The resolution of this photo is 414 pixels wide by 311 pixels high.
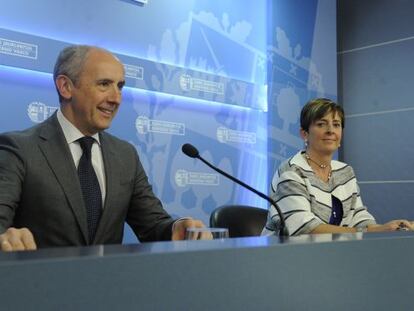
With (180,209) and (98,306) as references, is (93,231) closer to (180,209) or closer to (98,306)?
(98,306)

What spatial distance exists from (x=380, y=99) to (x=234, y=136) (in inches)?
58.8

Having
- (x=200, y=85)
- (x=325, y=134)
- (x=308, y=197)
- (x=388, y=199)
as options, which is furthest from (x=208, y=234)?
(x=388, y=199)

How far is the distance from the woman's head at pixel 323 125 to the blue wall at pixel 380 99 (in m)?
2.41

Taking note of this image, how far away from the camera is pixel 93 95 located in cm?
194

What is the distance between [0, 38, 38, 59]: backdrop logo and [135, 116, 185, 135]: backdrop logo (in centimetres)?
83

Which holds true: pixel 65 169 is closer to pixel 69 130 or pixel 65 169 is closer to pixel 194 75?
pixel 69 130

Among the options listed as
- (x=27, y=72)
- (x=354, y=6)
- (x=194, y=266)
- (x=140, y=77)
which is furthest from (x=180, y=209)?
(x=194, y=266)

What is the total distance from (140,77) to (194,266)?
3.02 meters

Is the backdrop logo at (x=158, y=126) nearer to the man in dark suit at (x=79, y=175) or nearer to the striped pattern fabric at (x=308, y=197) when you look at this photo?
the striped pattern fabric at (x=308, y=197)

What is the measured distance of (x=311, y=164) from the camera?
8.08ft

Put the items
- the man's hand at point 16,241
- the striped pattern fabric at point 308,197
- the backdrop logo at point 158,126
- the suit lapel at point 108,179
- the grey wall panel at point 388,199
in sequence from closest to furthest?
the man's hand at point 16,241, the suit lapel at point 108,179, the striped pattern fabric at point 308,197, the backdrop logo at point 158,126, the grey wall panel at point 388,199

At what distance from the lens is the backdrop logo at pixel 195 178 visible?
12.7 ft

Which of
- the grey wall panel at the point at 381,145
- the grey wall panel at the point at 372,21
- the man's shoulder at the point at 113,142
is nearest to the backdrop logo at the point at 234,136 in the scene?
the grey wall panel at the point at 381,145

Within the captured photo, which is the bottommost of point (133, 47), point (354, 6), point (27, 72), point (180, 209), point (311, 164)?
point (180, 209)
